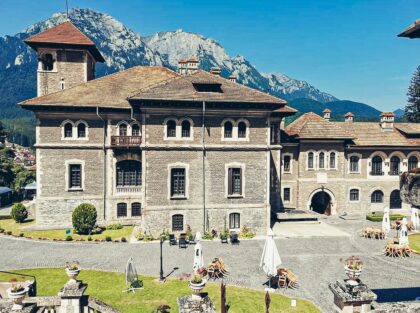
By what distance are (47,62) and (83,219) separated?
17620mm

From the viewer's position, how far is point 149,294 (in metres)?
14.0

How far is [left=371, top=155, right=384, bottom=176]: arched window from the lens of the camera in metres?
34.0

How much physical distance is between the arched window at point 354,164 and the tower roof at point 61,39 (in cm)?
3092

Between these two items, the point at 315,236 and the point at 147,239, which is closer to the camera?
the point at 147,239

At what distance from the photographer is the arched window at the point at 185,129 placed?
24031 millimetres

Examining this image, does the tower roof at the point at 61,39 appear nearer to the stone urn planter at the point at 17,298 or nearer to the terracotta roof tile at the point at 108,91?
the terracotta roof tile at the point at 108,91

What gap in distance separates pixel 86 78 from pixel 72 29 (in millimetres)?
5624

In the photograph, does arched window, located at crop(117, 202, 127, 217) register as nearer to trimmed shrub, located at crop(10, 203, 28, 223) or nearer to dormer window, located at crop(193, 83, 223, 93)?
trimmed shrub, located at crop(10, 203, 28, 223)

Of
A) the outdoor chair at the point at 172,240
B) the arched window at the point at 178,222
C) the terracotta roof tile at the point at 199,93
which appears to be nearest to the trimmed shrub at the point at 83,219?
the arched window at the point at 178,222

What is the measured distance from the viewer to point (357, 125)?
36.2 metres

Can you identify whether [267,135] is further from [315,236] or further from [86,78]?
[86,78]

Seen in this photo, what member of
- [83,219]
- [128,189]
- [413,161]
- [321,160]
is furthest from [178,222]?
[413,161]

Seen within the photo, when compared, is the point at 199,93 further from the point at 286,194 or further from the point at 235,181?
the point at 286,194

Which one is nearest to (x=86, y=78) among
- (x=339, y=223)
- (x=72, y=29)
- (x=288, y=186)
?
(x=72, y=29)
